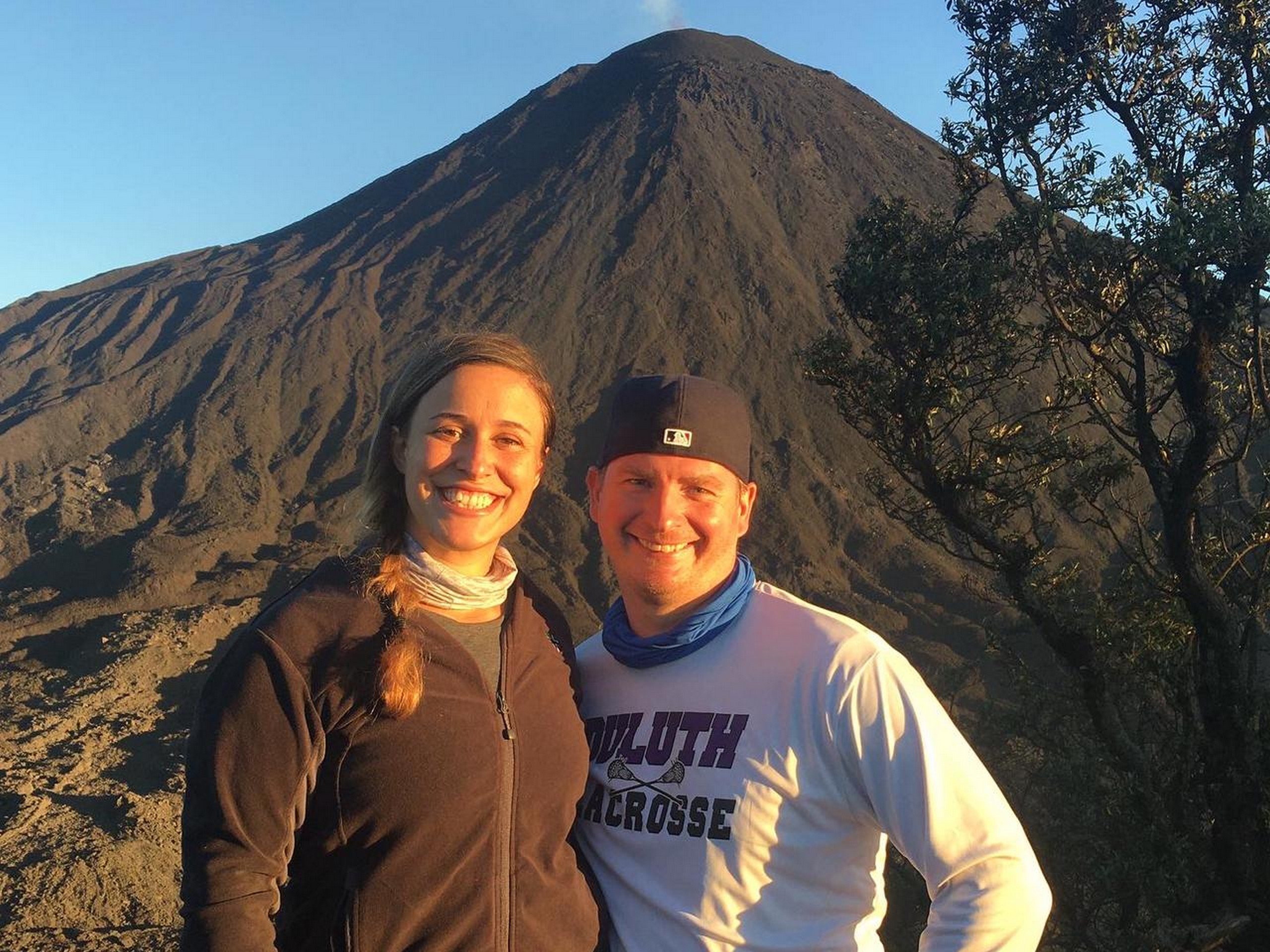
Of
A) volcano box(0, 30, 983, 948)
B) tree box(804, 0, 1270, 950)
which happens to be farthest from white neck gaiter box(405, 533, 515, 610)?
tree box(804, 0, 1270, 950)

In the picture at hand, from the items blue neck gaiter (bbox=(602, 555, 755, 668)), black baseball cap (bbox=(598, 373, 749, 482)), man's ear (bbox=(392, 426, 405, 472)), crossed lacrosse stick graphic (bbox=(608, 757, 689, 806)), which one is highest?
black baseball cap (bbox=(598, 373, 749, 482))

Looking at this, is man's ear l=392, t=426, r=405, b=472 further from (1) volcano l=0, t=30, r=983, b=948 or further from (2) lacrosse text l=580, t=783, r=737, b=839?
(2) lacrosse text l=580, t=783, r=737, b=839

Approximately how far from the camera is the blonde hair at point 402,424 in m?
2.07

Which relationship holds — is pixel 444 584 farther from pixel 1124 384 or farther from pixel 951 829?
pixel 1124 384

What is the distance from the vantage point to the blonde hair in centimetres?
207

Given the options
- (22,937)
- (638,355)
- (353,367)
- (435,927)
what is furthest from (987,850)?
(353,367)

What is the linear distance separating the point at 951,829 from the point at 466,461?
128cm

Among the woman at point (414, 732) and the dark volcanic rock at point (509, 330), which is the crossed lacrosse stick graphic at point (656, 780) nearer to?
the woman at point (414, 732)

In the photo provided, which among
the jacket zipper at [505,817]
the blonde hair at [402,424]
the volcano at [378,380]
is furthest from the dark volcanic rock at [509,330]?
the jacket zipper at [505,817]

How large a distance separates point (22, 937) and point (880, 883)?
8.27 meters

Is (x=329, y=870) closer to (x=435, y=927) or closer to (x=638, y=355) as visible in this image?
(x=435, y=927)

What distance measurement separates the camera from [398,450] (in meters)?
2.32

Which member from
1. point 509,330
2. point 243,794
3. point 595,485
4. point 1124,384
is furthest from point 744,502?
point 509,330

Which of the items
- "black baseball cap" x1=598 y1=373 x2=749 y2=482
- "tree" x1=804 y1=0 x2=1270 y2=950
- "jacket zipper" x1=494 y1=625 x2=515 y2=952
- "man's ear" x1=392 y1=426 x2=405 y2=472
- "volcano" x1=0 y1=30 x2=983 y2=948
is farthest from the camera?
"volcano" x1=0 y1=30 x2=983 y2=948
